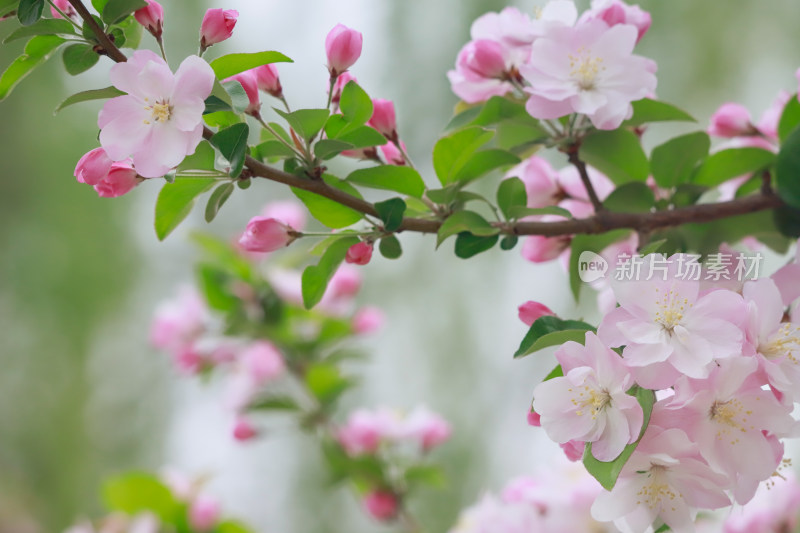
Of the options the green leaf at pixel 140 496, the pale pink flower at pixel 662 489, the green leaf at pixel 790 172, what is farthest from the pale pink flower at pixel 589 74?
the green leaf at pixel 140 496

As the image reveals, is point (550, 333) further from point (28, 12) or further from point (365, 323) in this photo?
point (365, 323)

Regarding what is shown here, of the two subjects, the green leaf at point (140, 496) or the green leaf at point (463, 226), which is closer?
the green leaf at point (463, 226)

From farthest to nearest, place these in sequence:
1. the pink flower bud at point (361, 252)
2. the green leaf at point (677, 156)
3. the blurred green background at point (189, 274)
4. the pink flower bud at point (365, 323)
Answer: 1. the blurred green background at point (189, 274)
2. the pink flower bud at point (365, 323)
3. the green leaf at point (677, 156)
4. the pink flower bud at point (361, 252)

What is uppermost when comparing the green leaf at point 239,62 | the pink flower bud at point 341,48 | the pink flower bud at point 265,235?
the green leaf at point 239,62

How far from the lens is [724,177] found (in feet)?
1.95

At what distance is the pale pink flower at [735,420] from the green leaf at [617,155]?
0.21 m

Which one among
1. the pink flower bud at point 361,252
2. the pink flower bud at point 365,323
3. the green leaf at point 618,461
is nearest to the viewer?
the green leaf at point 618,461

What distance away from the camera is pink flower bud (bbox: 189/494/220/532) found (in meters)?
0.94

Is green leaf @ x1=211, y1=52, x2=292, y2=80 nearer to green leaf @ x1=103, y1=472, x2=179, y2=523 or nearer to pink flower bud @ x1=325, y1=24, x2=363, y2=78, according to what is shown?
pink flower bud @ x1=325, y1=24, x2=363, y2=78

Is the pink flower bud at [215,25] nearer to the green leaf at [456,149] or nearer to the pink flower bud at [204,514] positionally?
the green leaf at [456,149]

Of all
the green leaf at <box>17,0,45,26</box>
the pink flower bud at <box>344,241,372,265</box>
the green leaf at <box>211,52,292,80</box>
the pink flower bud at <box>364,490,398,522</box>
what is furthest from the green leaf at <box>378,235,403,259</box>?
the pink flower bud at <box>364,490,398,522</box>

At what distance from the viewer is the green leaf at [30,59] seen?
458 millimetres

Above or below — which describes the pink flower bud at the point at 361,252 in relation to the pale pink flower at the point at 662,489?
above

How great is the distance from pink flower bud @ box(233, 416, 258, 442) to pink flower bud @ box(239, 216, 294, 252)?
69cm
